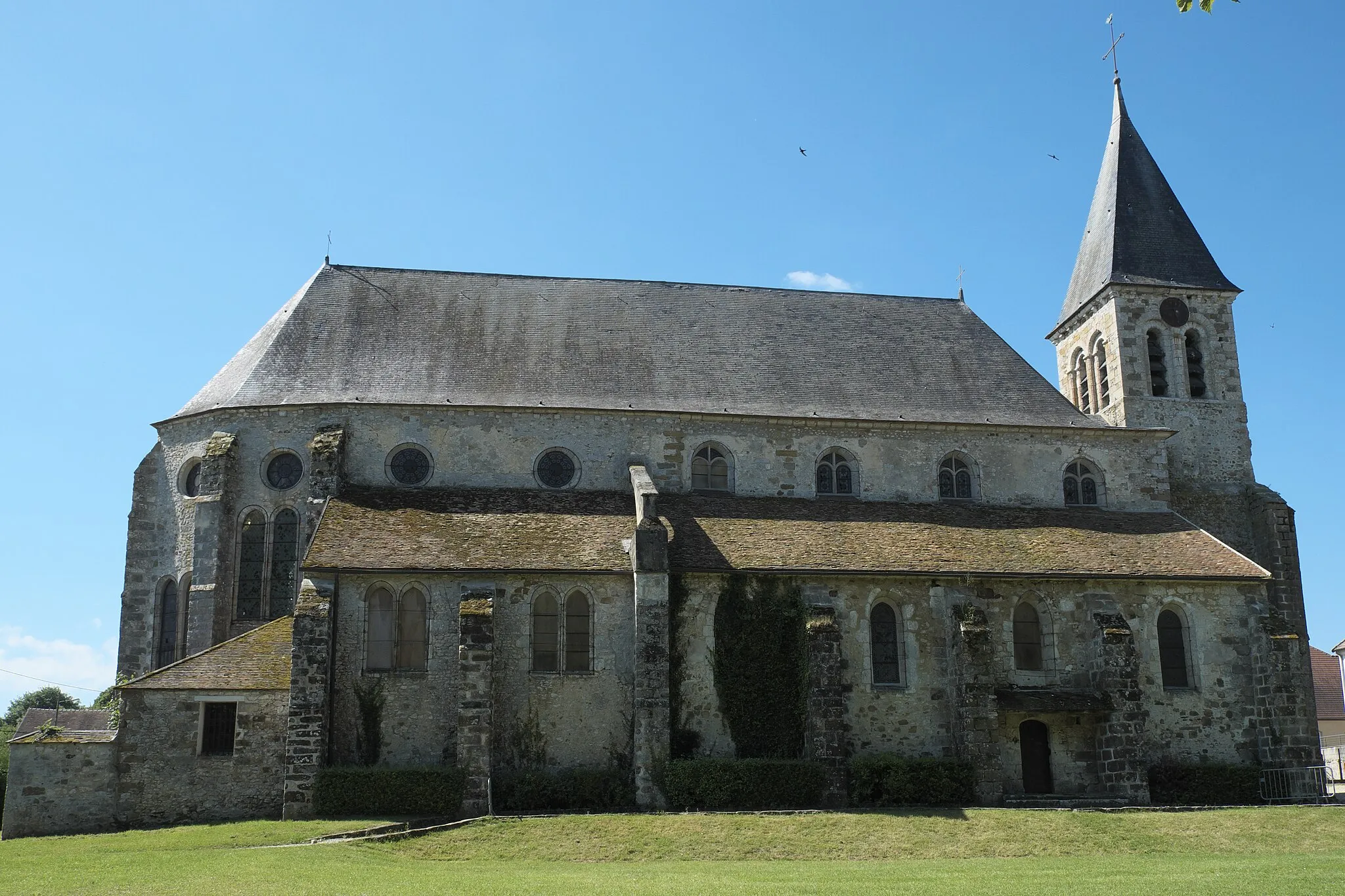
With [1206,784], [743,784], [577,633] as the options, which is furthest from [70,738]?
[1206,784]

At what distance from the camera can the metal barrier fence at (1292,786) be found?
27.8m

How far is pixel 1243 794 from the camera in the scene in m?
27.7

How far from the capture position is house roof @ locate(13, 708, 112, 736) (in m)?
30.7

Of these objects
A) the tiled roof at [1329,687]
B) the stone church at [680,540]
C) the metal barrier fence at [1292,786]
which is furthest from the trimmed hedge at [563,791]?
the tiled roof at [1329,687]

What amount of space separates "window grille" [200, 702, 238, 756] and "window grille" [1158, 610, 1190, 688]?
22.3 m

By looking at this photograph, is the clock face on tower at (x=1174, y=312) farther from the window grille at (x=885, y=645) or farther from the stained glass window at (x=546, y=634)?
the stained glass window at (x=546, y=634)

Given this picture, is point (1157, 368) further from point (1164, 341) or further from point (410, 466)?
point (410, 466)

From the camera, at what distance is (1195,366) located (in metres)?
37.2

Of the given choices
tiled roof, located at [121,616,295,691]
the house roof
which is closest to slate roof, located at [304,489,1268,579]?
tiled roof, located at [121,616,295,691]

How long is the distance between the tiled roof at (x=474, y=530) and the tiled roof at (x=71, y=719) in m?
7.38

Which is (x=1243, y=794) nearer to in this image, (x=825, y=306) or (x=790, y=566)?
(x=790, y=566)

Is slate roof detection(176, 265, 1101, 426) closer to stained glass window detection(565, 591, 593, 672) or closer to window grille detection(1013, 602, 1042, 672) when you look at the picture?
stained glass window detection(565, 591, 593, 672)

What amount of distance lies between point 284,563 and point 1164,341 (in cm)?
2770

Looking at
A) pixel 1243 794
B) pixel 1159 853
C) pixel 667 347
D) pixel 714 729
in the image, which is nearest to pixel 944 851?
pixel 1159 853
